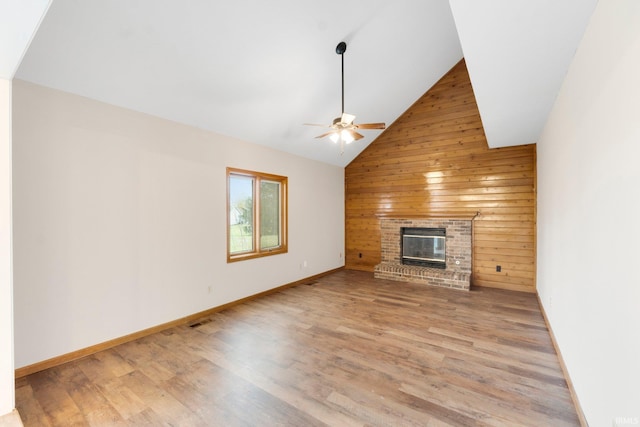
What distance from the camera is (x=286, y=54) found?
325cm

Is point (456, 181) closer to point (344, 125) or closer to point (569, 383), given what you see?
point (344, 125)

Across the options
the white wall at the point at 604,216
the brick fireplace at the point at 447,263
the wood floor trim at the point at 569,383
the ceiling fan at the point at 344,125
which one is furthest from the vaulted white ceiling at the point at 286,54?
the wood floor trim at the point at 569,383

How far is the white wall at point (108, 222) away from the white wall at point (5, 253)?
0.70 meters

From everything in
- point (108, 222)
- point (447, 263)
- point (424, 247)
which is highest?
point (108, 222)

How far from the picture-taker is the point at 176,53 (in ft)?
9.14

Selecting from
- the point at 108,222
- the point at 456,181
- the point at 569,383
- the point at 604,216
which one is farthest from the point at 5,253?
the point at 456,181

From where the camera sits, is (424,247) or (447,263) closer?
(447,263)

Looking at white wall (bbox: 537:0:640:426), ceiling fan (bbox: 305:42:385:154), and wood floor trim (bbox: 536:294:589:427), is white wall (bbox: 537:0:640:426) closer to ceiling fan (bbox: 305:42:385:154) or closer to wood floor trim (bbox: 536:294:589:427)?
wood floor trim (bbox: 536:294:589:427)

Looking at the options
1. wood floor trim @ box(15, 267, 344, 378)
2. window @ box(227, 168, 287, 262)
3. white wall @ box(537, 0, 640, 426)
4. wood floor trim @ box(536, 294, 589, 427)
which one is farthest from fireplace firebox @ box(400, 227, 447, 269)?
wood floor trim @ box(15, 267, 344, 378)

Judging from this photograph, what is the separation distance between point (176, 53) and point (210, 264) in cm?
261

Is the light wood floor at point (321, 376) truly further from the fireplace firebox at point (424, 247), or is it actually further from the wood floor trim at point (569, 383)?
the fireplace firebox at point (424, 247)

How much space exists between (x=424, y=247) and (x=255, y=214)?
3.58 metres

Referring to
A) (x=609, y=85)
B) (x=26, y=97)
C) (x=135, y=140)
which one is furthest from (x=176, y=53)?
(x=609, y=85)

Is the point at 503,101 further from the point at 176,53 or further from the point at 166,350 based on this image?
the point at 166,350
